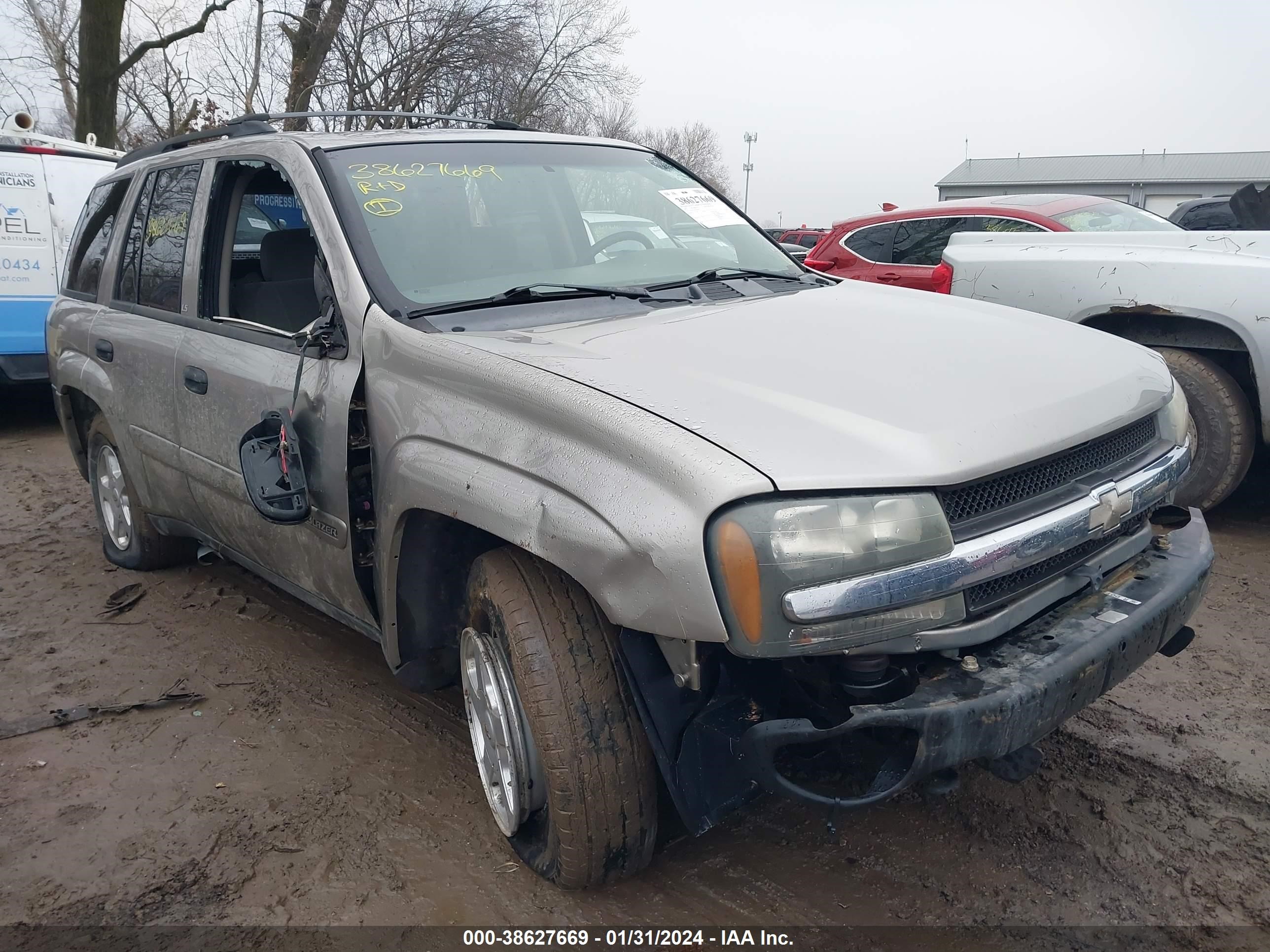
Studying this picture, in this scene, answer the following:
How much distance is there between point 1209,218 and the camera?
8.56 metres

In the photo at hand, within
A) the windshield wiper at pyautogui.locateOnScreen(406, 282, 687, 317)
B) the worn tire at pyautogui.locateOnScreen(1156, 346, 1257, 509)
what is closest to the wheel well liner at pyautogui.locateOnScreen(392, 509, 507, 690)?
the windshield wiper at pyautogui.locateOnScreen(406, 282, 687, 317)

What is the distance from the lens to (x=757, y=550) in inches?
69.7

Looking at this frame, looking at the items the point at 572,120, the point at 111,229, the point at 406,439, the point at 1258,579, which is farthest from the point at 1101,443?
the point at 572,120

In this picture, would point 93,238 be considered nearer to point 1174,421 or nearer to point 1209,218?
point 1174,421

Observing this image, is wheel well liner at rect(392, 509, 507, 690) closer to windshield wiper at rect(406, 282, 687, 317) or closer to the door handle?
windshield wiper at rect(406, 282, 687, 317)

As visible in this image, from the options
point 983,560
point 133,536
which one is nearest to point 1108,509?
point 983,560

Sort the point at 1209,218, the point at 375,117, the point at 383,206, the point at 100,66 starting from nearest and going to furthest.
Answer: the point at 383,206 → the point at 375,117 → the point at 1209,218 → the point at 100,66

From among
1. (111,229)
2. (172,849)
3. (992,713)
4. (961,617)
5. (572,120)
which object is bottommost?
(172,849)

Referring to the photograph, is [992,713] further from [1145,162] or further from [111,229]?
[1145,162]

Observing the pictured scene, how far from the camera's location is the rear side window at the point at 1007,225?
21.6 feet

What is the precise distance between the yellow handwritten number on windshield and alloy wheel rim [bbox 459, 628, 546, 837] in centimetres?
124

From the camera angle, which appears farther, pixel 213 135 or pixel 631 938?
pixel 213 135

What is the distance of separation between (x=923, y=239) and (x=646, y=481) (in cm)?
594

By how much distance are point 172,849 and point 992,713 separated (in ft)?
7.06
